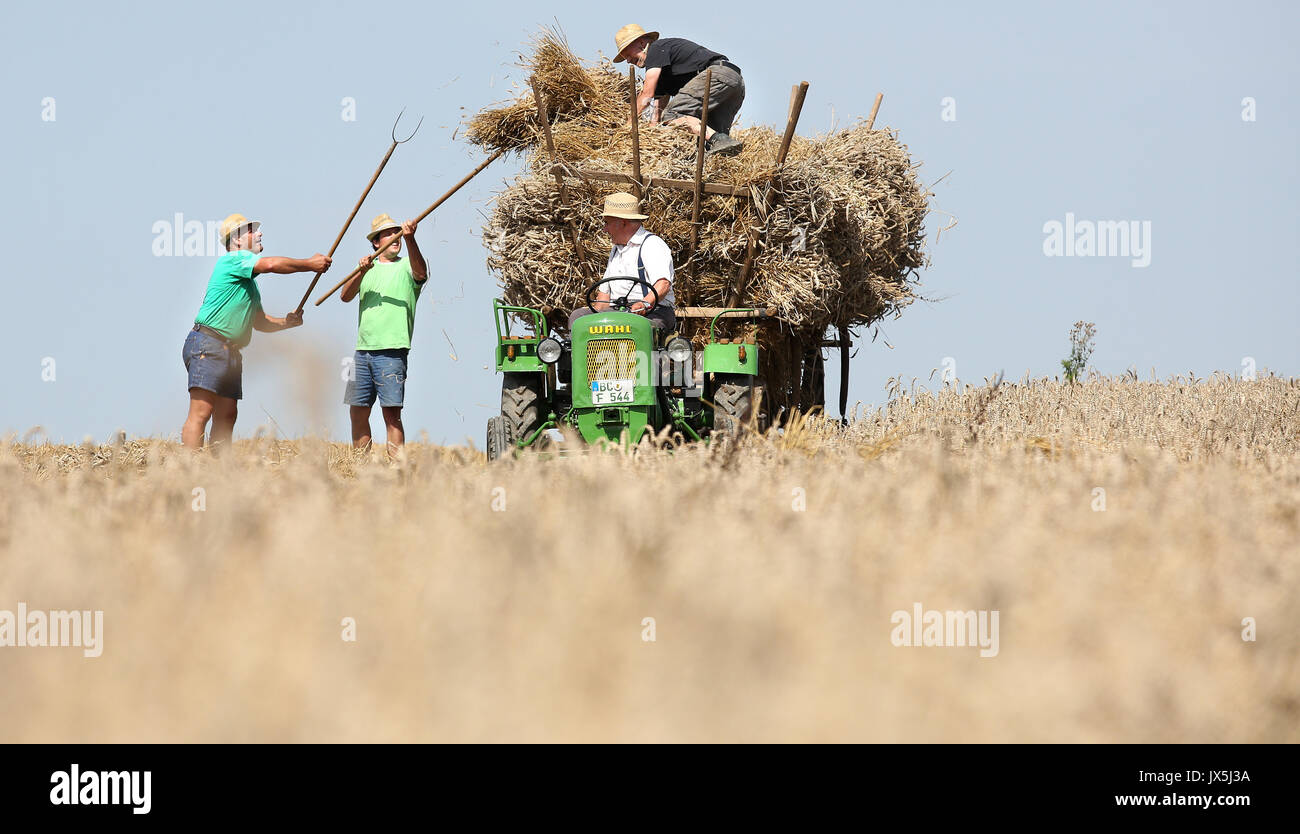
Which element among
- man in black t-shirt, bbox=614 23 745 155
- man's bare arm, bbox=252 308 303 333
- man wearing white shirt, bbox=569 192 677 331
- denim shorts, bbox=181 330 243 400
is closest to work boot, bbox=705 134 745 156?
man in black t-shirt, bbox=614 23 745 155

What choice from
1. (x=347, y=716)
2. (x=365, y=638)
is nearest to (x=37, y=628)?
(x=365, y=638)

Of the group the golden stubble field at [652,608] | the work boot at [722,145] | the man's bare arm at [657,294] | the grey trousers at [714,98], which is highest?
the grey trousers at [714,98]

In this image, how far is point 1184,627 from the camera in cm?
263

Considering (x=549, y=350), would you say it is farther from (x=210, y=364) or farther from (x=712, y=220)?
(x=210, y=364)

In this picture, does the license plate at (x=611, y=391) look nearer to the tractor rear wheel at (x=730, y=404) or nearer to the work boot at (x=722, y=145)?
the tractor rear wheel at (x=730, y=404)

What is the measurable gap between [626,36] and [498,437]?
4120mm

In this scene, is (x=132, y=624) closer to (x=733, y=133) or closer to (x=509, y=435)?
(x=509, y=435)

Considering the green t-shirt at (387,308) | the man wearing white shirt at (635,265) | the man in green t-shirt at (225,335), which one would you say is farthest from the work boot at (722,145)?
the man in green t-shirt at (225,335)

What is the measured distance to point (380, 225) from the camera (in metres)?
10.2

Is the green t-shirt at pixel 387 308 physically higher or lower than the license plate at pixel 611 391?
higher

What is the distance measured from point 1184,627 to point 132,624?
2.10m

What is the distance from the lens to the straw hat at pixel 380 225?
1016 centimetres

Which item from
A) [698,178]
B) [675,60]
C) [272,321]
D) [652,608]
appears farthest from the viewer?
[675,60]

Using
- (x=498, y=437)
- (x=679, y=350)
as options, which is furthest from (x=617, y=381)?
(x=498, y=437)
